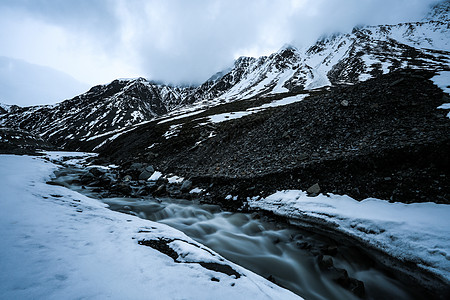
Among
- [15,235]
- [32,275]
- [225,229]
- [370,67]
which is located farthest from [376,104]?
[370,67]

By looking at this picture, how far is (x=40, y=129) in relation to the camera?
143 m

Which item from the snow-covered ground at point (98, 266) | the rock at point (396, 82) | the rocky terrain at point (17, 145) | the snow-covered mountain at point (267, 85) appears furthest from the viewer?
the snow-covered mountain at point (267, 85)

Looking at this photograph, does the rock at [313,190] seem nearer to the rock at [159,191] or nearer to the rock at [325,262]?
the rock at [325,262]

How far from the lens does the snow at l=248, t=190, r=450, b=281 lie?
4.84 m

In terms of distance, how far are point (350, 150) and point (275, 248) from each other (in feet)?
20.0

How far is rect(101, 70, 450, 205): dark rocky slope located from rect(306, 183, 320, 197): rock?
384 millimetres

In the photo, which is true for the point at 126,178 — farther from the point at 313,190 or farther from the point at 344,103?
the point at 344,103

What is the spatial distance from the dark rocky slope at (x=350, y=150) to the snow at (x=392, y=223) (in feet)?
1.73

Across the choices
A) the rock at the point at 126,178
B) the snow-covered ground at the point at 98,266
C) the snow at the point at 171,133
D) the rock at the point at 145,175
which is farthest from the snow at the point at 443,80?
the snow at the point at 171,133

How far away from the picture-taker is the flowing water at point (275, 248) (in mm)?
5371

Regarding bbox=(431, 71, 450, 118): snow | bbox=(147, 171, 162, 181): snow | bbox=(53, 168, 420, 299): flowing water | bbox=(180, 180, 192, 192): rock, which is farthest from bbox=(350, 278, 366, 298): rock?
bbox=(147, 171, 162, 181): snow

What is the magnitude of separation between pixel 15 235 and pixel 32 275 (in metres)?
2.19

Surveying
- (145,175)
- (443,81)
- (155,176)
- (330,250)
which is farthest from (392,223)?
(145,175)

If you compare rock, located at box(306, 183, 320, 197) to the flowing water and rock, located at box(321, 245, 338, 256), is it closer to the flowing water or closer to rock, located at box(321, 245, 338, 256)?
the flowing water
